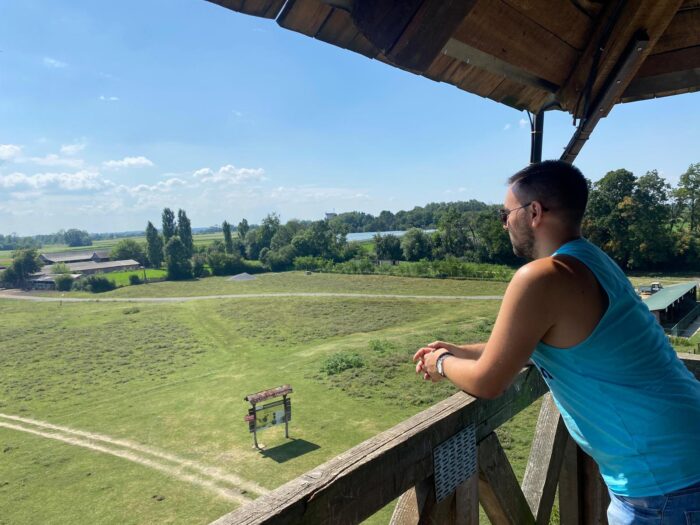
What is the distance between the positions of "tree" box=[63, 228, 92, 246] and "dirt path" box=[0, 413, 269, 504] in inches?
4077

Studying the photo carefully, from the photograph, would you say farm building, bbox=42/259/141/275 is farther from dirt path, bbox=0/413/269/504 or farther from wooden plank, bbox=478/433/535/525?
wooden plank, bbox=478/433/535/525

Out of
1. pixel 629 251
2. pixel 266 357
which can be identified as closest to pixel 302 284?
pixel 266 357

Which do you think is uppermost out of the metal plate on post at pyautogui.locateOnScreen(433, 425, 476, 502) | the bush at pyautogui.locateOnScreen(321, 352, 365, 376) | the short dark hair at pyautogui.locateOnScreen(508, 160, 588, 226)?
the short dark hair at pyautogui.locateOnScreen(508, 160, 588, 226)

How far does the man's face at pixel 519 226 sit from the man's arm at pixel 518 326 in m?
0.18

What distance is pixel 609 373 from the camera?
0.75 metres

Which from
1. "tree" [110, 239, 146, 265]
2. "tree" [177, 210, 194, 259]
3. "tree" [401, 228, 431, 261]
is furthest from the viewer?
"tree" [110, 239, 146, 265]

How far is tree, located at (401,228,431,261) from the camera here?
136 ft

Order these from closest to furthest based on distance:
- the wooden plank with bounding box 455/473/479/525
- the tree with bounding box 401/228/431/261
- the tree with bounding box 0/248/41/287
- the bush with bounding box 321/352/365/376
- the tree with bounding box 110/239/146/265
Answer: the wooden plank with bounding box 455/473/479/525
the bush with bounding box 321/352/365/376
the tree with bounding box 401/228/431/261
the tree with bounding box 0/248/41/287
the tree with bounding box 110/239/146/265

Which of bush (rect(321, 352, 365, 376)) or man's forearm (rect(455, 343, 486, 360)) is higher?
man's forearm (rect(455, 343, 486, 360))

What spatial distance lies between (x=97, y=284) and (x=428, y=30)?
4934 cm

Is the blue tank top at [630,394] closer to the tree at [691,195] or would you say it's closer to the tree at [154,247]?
the tree at [691,195]

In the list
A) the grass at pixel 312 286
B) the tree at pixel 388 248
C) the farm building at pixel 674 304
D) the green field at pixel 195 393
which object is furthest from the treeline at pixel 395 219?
the farm building at pixel 674 304

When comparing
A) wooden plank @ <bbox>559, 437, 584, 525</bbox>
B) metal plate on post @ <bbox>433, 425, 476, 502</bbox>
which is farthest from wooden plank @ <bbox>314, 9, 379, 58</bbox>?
wooden plank @ <bbox>559, 437, 584, 525</bbox>

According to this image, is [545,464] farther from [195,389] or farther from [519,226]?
[195,389]
